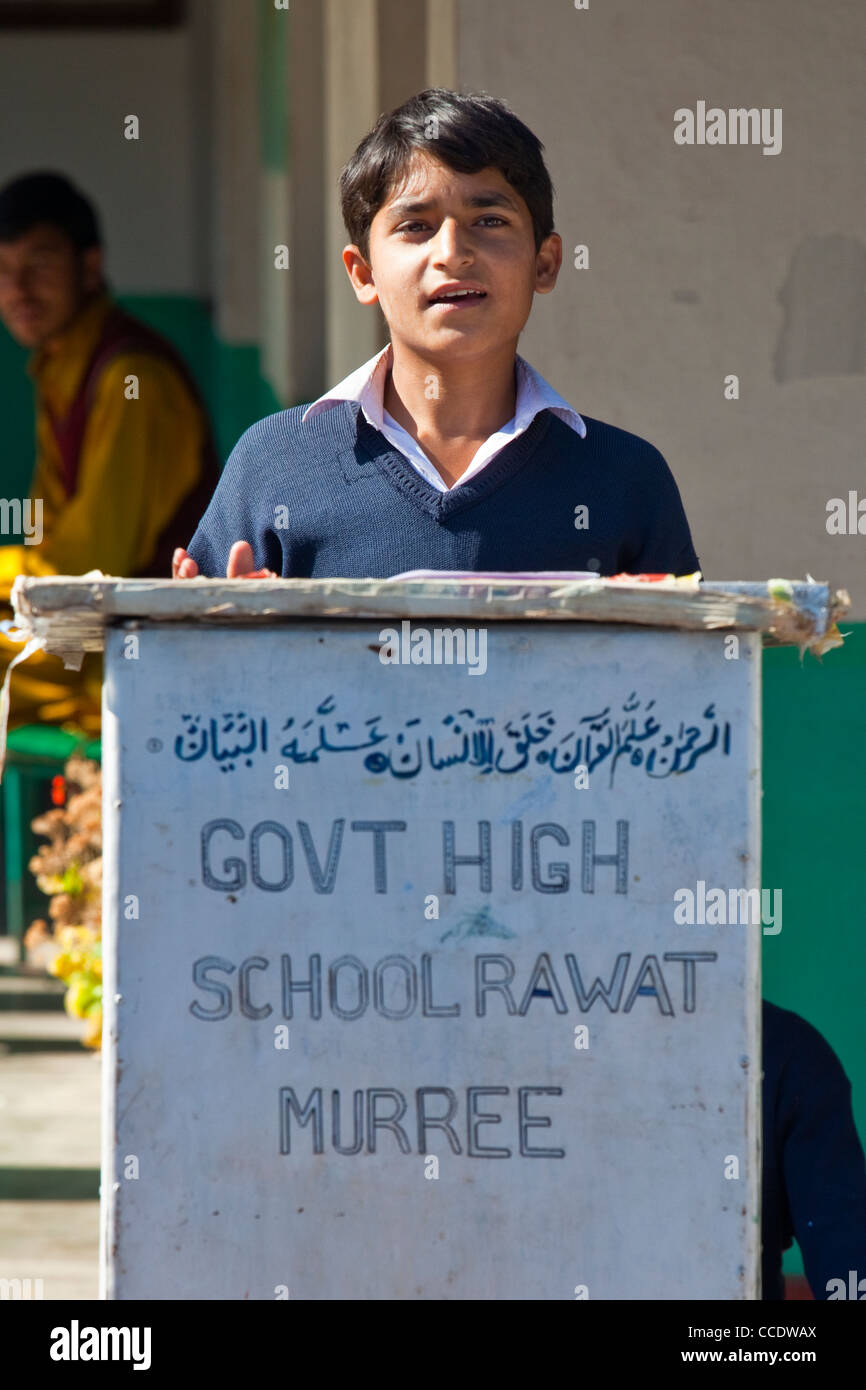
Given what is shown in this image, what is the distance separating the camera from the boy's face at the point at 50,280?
545 centimetres

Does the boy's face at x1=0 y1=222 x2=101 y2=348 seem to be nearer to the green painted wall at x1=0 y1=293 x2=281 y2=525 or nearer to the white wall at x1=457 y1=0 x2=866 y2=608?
the green painted wall at x1=0 y1=293 x2=281 y2=525

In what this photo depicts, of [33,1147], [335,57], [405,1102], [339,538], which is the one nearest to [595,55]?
[339,538]

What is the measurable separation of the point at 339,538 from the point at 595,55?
1326mm

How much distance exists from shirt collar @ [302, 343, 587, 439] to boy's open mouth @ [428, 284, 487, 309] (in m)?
0.14

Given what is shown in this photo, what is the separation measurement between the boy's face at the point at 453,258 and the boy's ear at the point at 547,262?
0.20 ft

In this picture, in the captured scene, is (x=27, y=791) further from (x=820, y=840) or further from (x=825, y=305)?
(x=825, y=305)

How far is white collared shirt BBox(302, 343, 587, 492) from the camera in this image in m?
2.10

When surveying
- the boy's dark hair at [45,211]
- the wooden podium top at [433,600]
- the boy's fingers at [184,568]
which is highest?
the boy's dark hair at [45,211]

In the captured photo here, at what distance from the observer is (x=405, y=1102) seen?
1723mm

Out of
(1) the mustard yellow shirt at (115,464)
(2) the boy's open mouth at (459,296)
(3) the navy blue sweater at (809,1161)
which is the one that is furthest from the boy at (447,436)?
(1) the mustard yellow shirt at (115,464)

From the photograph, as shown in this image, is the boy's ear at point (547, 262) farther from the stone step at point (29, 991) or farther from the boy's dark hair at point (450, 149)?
the stone step at point (29, 991)

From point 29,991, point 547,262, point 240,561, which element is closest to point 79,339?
point 29,991

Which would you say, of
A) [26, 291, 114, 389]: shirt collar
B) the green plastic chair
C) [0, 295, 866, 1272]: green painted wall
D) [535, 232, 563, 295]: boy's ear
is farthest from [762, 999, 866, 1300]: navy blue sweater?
[26, 291, 114, 389]: shirt collar

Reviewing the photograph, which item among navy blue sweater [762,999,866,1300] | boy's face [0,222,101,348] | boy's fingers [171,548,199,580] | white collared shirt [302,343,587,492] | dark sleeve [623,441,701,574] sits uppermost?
boy's face [0,222,101,348]
